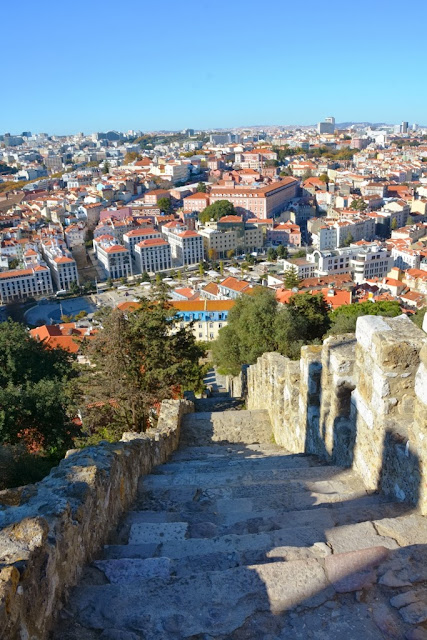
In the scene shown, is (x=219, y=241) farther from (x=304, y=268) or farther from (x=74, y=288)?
(x=74, y=288)

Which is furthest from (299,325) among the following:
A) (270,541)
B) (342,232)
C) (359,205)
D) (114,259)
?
(359,205)

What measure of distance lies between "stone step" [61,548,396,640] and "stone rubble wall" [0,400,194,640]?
0.23 m

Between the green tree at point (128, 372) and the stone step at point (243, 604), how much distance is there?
6588 millimetres

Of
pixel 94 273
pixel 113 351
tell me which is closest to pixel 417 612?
pixel 113 351

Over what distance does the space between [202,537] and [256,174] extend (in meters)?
101

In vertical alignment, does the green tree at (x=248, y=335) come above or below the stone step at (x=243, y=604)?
below

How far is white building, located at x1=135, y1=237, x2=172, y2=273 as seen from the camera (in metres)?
65.4

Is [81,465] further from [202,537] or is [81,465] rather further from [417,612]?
[417,612]

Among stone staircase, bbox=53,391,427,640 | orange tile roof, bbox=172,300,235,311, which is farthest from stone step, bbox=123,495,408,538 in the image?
orange tile roof, bbox=172,300,235,311

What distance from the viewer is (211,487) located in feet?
15.5

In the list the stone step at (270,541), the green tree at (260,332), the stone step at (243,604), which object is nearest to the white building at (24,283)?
the green tree at (260,332)

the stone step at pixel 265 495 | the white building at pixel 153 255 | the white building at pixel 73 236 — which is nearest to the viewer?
the stone step at pixel 265 495

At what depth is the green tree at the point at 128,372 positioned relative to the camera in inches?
360

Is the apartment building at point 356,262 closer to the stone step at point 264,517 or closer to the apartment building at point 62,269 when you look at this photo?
the apartment building at point 62,269
